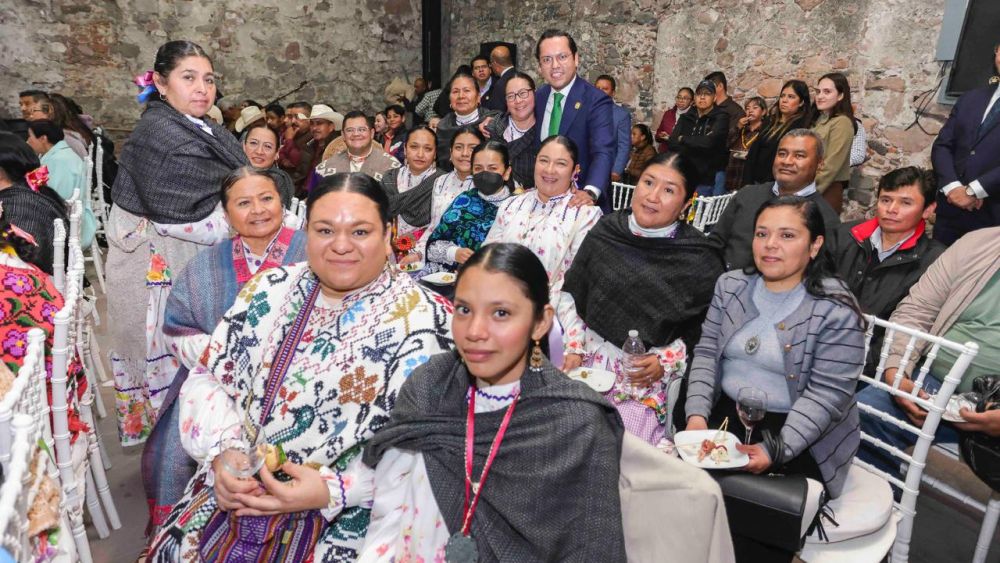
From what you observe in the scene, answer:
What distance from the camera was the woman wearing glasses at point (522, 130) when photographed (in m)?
3.80

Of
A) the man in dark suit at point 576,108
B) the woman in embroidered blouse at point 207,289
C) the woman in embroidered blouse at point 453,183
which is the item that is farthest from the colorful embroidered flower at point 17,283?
the man in dark suit at point 576,108

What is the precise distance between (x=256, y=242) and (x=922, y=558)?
2.70m

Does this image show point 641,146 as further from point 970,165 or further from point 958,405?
point 958,405

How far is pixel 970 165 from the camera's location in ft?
11.5

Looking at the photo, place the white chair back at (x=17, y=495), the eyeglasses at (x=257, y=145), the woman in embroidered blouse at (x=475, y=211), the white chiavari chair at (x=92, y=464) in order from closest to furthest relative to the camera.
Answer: the white chair back at (x=17, y=495) < the white chiavari chair at (x=92, y=464) < the woman in embroidered blouse at (x=475, y=211) < the eyeglasses at (x=257, y=145)

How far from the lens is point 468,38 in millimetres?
10016

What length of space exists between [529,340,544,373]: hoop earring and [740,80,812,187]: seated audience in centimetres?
403

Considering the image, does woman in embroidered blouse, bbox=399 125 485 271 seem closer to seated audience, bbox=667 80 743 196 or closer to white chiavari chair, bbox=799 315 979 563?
white chiavari chair, bbox=799 315 979 563

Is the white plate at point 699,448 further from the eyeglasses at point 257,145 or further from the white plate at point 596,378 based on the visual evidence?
the eyeglasses at point 257,145

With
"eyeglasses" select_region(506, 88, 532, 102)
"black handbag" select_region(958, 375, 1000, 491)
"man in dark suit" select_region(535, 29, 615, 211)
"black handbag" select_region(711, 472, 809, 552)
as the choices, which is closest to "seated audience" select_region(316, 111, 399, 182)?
"eyeglasses" select_region(506, 88, 532, 102)

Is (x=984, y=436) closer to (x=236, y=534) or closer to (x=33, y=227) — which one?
(x=236, y=534)

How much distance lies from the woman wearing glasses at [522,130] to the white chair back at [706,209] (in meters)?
1.22

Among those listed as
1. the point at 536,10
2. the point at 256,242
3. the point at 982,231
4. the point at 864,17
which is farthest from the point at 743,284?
the point at 536,10

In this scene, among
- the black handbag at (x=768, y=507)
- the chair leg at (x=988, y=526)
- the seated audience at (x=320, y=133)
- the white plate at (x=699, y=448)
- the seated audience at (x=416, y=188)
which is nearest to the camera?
the black handbag at (x=768, y=507)
